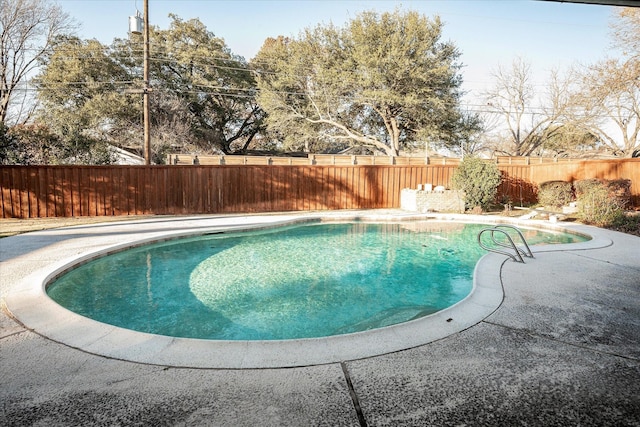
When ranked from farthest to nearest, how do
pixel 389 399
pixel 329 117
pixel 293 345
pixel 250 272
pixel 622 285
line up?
pixel 329 117 < pixel 250 272 < pixel 622 285 < pixel 293 345 < pixel 389 399

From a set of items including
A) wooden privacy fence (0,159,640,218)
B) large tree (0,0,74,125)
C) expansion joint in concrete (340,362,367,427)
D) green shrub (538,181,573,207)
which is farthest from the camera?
large tree (0,0,74,125)

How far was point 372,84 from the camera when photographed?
1919 cm

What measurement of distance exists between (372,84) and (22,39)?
17.9m

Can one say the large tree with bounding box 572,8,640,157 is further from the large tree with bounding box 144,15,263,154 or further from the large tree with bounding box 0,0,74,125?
the large tree with bounding box 0,0,74,125

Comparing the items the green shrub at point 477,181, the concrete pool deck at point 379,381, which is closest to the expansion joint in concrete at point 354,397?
the concrete pool deck at point 379,381

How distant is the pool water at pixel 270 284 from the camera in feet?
13.0

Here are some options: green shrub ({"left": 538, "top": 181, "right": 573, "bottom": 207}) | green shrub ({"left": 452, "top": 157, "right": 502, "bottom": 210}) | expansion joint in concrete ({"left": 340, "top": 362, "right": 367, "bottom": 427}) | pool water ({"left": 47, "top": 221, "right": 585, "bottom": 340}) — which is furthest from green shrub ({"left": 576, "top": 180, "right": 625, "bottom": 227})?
expansion joint in concrete ({"left": 340, "top": 362, "right": 367, "bottom": 427})

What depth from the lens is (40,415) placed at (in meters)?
1.80

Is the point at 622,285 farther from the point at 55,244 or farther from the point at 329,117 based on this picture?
the point at 329,117

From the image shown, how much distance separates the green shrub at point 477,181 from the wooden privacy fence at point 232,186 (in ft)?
6.22

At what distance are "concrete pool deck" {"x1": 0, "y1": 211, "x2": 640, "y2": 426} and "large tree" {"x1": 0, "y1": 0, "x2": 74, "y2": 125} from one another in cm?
2112

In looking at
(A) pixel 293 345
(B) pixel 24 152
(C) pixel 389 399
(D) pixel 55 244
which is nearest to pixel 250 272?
(A) pixel 293 345

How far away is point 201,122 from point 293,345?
2522cm

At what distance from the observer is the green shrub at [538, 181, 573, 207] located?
11.8 meters
